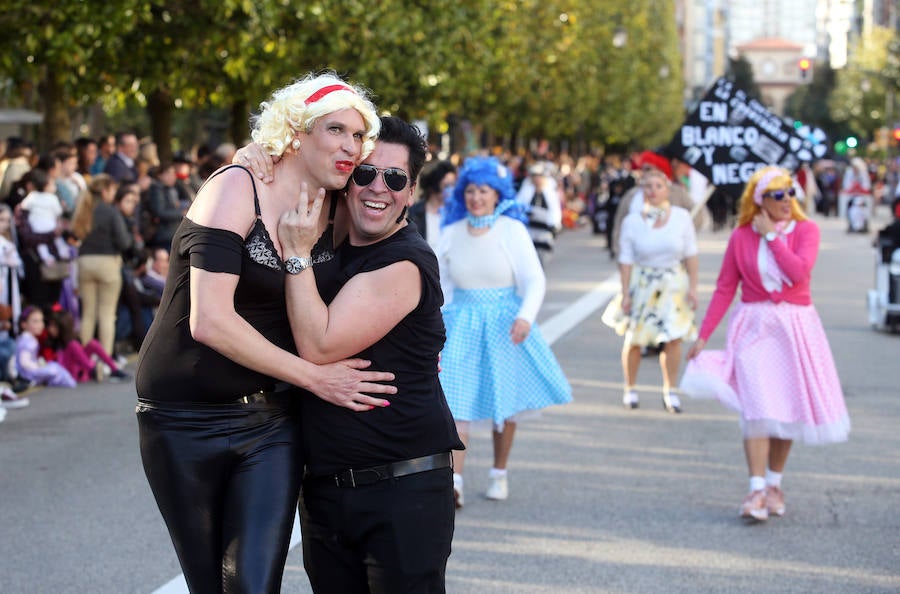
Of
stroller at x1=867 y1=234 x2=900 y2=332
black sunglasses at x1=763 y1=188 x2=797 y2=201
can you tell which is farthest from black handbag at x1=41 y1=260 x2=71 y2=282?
stroller at x1=867 y1=234 x2=900 y2=332

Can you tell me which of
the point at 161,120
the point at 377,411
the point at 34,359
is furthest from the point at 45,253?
the point at 161,120

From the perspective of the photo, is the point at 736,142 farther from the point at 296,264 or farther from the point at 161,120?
the point at 161,120

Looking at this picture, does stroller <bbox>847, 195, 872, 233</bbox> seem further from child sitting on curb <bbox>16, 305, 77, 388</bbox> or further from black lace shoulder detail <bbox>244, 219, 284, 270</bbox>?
black lace shoulder detail <bbox>244, 219, 284, 270</bbox>

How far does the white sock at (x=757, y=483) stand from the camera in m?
6.49

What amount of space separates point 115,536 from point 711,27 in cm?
17197

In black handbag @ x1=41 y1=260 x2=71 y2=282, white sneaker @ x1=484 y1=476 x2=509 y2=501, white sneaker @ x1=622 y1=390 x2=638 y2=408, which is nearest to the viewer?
white sneaker @ x1=484 y1=476 x2=509 y2=501

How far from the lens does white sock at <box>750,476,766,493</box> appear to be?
6.49 metres

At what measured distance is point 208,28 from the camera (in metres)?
14.9

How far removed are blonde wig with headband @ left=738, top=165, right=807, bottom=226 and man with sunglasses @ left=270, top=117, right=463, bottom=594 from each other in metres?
3.46

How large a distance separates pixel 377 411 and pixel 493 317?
351 centimetres

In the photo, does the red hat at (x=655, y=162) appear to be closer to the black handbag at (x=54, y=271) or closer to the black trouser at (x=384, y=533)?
the black handbag at (x=54, y=271)

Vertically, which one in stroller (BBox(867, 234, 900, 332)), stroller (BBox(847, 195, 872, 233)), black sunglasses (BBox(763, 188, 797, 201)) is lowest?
stroller (BBox(847, 195, 872, 233))

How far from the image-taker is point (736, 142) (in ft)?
35.8

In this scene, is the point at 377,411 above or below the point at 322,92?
below
